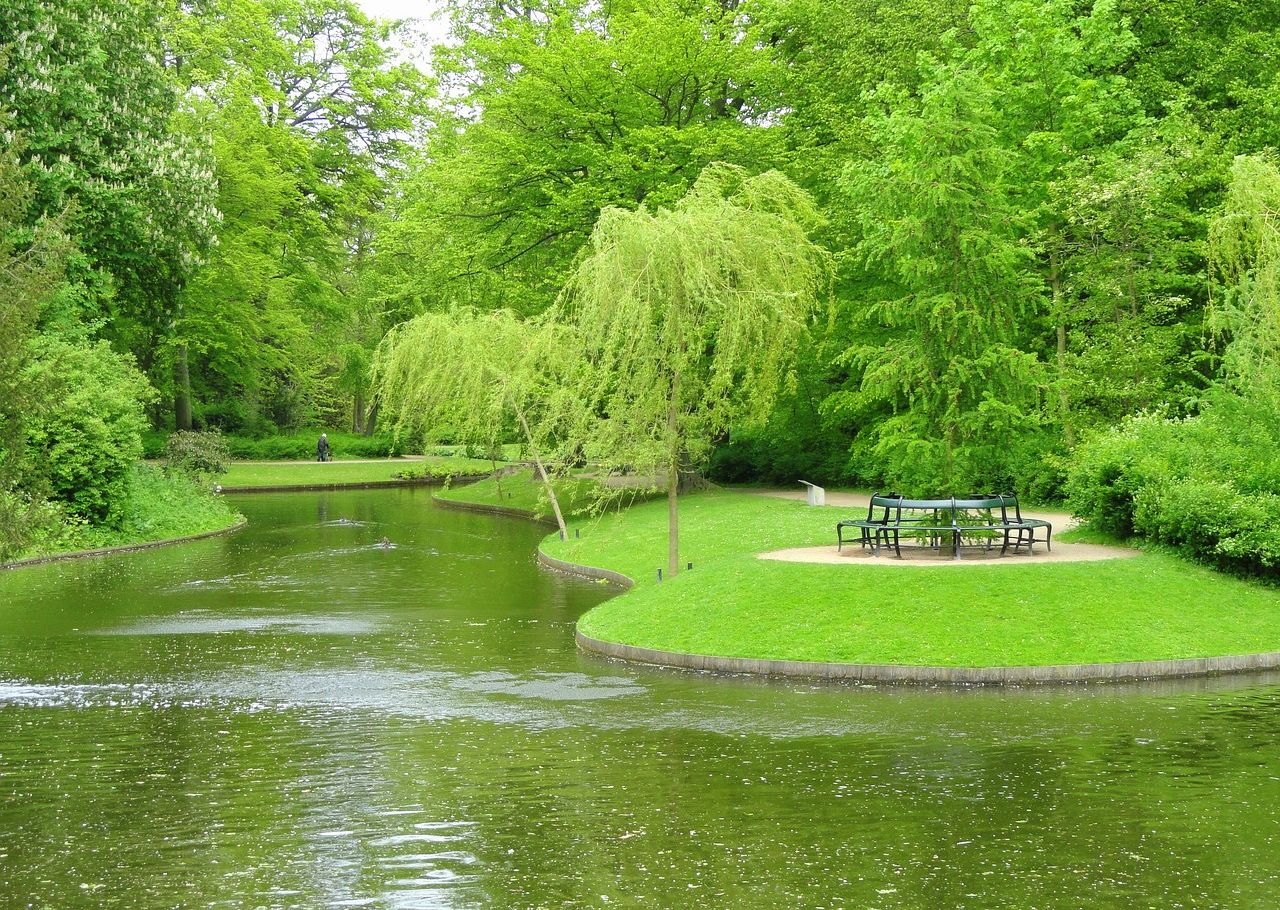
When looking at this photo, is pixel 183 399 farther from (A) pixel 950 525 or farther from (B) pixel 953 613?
(B) pixel 953 613

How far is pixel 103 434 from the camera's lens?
34812mm

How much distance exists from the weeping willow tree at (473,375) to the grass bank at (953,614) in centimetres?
1288

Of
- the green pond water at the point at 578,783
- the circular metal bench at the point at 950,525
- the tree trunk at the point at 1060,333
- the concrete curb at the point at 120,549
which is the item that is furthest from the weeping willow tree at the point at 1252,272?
the concrete curb at the point at 120,549

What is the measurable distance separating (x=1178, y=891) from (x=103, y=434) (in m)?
31.7

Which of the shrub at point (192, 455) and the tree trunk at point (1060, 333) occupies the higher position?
the tree trunk at point (1060, 333)

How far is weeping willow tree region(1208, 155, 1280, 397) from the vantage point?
21.8 m

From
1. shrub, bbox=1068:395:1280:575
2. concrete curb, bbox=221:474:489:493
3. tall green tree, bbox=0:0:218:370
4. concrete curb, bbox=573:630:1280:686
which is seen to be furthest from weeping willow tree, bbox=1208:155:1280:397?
concrete curb, bbox=221:474:489:493

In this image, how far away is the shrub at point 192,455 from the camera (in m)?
44.6

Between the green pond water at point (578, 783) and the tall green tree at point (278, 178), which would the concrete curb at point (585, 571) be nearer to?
the green pond water at point (578, 783)

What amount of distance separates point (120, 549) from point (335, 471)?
29.6 meters

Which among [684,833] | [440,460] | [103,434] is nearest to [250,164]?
[440,460]

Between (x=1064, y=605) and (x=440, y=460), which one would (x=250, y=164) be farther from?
(x=1064, y=605)

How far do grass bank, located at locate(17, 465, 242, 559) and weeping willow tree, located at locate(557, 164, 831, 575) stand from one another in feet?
51.8

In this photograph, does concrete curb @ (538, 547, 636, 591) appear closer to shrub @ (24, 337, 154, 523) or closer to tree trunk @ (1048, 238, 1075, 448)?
tree trunk @ (1048, 238, 1075, 448)
